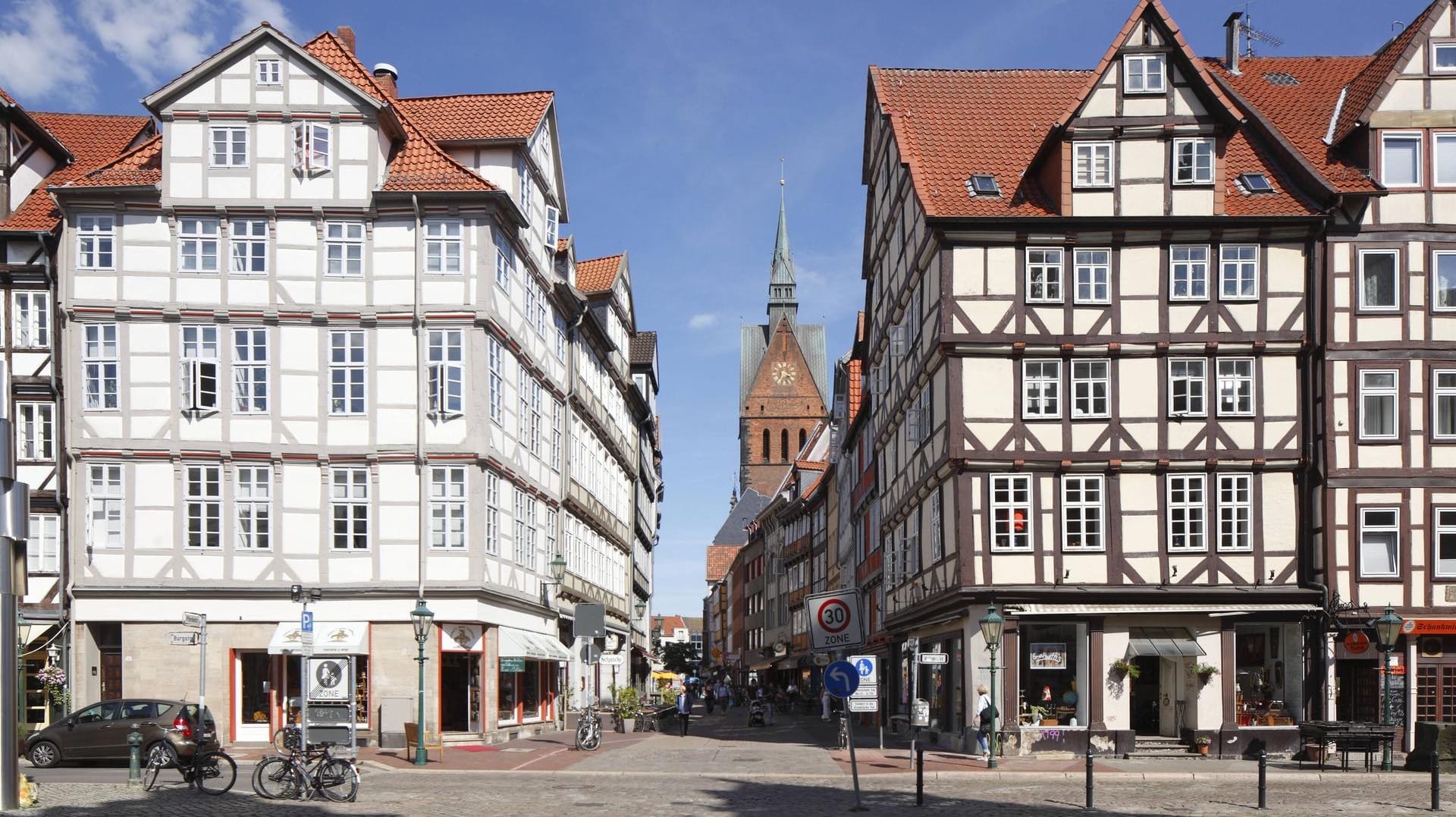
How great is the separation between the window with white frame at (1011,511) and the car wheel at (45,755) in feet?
63.3

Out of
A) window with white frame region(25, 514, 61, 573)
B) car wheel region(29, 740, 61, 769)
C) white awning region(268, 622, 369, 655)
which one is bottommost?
car wheel region(29, 740, 61, 769)

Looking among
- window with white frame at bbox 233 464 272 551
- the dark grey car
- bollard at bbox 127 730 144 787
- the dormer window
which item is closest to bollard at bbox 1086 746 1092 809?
bollard at bbox 127 730 144 787

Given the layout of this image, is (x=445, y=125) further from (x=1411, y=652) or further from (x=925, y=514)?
(x=1411, y=652)

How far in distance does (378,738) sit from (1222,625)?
738 inches

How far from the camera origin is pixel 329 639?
34.9m

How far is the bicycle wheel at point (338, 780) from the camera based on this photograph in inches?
856

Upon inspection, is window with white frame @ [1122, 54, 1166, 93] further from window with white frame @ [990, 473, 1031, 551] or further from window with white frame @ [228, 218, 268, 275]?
window with white frame @ [228, 218, 268, 275]

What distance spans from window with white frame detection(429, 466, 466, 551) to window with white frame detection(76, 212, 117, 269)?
924cm

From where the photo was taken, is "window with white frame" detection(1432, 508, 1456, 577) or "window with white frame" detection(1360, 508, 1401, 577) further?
"window with white frame" detection(1360, 508, 1401, 577)

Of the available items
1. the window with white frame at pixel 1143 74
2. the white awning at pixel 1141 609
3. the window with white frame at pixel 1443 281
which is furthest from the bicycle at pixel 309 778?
the window with white frame at pixel 1443 281

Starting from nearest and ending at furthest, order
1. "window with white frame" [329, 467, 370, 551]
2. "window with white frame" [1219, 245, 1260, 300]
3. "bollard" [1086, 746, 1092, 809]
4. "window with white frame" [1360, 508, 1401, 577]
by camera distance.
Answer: "bollard" [1086, 746, 1092, 809]
"window with white frame" [1360, 508, 1401, 577]
"window with white frame" [1219, 245, 1260, 300]
"window with white frame" [329, 467, 370, 551]

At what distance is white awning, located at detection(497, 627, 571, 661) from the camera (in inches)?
1487

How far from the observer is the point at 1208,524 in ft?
108

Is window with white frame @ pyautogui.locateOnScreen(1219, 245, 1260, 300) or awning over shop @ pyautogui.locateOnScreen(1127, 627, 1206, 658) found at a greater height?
window with white frame @ pyautogui.locateOnScreen(1219, 245, 1260, 300)
